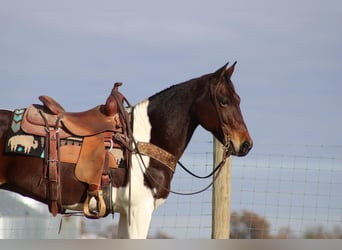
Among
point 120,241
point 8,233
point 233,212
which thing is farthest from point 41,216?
point 120,241

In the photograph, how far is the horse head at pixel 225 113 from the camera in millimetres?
5125

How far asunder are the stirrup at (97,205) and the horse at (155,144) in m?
0.04

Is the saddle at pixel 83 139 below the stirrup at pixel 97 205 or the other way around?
the other way around

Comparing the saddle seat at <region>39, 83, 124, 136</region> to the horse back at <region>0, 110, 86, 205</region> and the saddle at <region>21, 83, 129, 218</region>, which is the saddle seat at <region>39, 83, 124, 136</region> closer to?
the saddle at <region>21, 83, 129, 218</region>

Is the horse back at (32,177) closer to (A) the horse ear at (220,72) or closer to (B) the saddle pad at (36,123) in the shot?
(B) the saddle pad at (36,123)

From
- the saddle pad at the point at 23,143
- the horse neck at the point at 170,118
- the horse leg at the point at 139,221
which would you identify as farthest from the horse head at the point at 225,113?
the saddle pad at the point at 23,143

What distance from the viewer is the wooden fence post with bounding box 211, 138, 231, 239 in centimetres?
622

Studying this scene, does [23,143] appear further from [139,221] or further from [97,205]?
[139,221]

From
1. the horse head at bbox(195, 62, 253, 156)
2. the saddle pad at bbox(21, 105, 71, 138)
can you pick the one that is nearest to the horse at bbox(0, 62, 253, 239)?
the horse head at bbox(195, 62, 253, 156)

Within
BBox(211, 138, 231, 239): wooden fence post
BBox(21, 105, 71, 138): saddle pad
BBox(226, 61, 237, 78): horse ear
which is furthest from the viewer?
BBox(211, 138, 231, 239): wooden fence post

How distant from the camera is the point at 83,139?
507 centimetres

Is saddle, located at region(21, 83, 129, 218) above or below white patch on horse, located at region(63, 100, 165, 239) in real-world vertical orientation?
above

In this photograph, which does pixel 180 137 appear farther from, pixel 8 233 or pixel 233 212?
pixel 8 233

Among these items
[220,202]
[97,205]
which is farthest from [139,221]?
[220,202]
